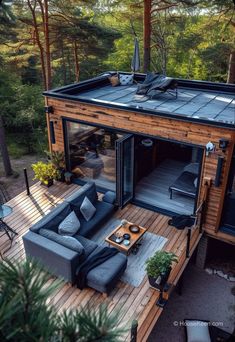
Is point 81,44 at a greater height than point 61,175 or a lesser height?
greater

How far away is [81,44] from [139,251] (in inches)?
574

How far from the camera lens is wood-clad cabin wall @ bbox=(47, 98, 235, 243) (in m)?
7.04

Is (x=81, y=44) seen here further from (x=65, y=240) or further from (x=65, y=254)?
(x=65, y=254)

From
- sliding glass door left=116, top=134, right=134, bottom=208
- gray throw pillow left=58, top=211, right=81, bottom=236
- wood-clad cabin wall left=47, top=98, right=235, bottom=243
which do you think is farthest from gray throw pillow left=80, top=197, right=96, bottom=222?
wood-clad cabin wall left=47, top=98, right=235, bottom=243

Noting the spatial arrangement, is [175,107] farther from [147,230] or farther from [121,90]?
[147,230]

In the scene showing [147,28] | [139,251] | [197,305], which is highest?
[147,28]

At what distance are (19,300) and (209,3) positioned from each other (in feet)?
49.5

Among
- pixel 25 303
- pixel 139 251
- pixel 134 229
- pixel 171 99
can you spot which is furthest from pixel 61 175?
pixel 25 303

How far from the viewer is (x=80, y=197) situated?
8.05m

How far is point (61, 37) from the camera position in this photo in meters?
15.9

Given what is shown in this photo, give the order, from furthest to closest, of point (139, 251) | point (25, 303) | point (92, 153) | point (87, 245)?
point (92, 153) < point (139, 251) < point (87, 245) < point (25, 303)

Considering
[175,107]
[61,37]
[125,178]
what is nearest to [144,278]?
[125,178]

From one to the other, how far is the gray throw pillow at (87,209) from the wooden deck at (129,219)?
979mm

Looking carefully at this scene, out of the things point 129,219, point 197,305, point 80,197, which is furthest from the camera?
point 129,219
